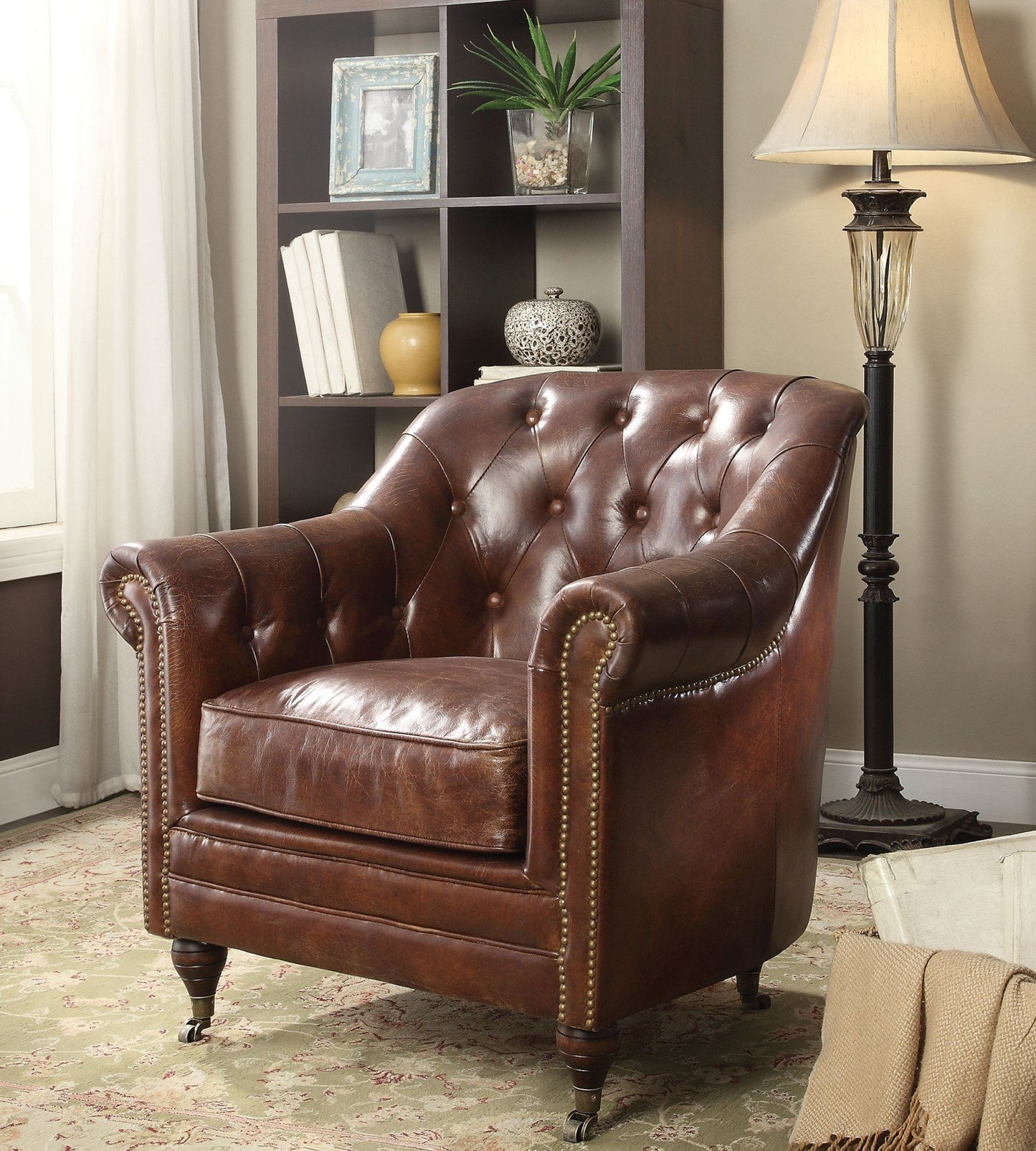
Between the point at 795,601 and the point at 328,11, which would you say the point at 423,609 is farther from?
the point at 328,11

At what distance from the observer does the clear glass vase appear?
117 inches

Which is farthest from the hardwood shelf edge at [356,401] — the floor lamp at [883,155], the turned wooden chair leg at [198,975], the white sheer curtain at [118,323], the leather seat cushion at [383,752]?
the turned wooden chair leg at [198,975]

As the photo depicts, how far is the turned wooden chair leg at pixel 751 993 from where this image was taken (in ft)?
6.95

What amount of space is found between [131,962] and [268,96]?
1.80 meters

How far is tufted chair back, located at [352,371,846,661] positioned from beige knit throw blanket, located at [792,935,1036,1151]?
0.77 metres

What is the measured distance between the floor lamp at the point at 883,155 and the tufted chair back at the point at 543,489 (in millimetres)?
683

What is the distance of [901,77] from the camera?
2588 millimetres

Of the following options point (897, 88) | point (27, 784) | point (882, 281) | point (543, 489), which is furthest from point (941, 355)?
point (27, 784)

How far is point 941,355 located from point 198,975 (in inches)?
77.3

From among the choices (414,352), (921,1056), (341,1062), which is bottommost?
(341,1062)

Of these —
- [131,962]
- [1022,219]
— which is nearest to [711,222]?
[1022,219]

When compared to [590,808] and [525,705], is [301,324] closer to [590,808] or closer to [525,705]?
[525,705]

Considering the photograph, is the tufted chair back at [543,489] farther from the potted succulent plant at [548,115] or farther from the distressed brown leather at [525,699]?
the potted succulent plant at [548,115]

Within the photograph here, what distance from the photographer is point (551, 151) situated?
9.77 ft
